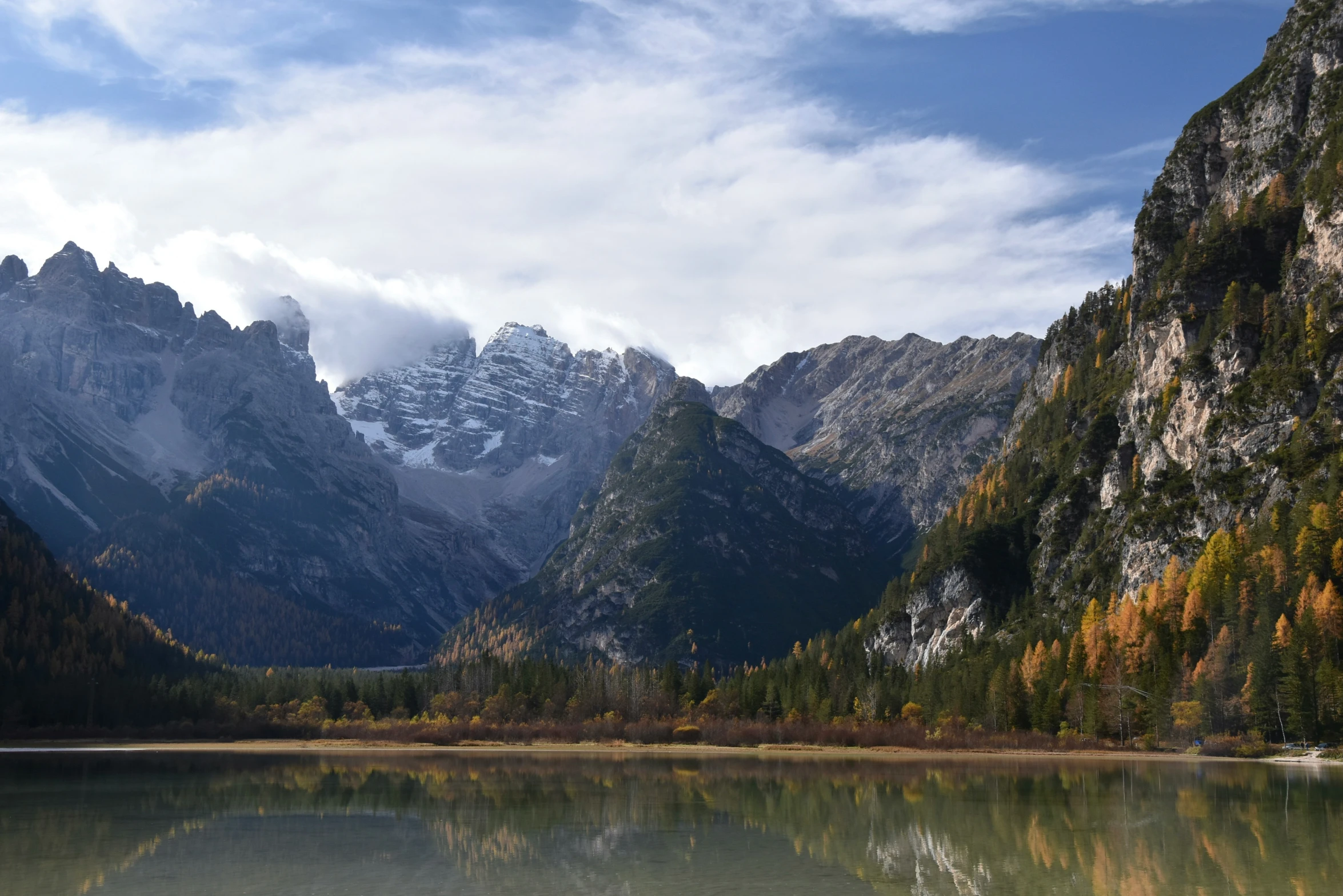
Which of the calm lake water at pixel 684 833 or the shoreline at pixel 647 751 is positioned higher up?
the calm lake water at pixel 684 833

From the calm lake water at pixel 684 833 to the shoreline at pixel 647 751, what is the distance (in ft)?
77.5

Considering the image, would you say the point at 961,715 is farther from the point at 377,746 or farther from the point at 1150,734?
the point at 377,746

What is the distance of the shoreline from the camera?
470 feet

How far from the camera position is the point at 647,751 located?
181500 millimetres

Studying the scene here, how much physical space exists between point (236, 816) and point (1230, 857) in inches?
2344

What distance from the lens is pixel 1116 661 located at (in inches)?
6270

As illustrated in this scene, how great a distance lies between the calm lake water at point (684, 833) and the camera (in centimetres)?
5388

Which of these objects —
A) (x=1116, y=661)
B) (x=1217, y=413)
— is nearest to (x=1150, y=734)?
(x=1116, y=661)

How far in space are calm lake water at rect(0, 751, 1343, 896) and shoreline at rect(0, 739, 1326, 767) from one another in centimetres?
2361

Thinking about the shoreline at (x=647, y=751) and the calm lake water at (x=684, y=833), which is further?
the shoreline at (x=647, y=751)

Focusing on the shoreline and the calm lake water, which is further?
the shoreline

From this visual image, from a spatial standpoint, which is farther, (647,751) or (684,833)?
(647,751)

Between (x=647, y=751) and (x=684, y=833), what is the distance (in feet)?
368

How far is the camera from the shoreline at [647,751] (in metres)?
143
